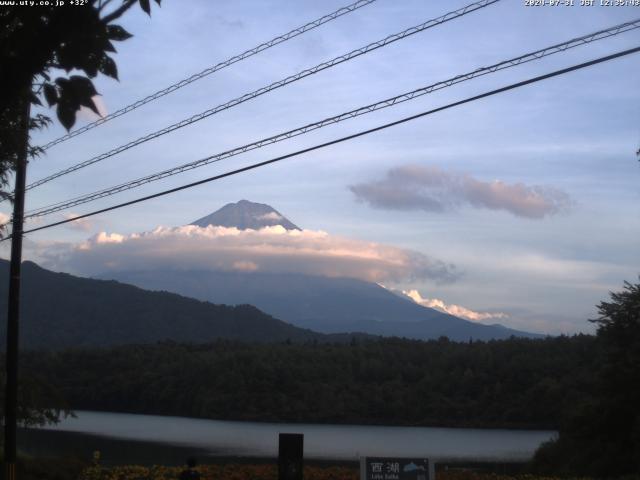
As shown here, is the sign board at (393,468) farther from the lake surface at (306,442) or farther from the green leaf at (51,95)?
the lake surface at (306,442)

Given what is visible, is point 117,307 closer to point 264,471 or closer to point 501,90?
point 264,471

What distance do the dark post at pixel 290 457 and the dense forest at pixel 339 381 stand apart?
179 ft

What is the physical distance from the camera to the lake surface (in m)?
39.7

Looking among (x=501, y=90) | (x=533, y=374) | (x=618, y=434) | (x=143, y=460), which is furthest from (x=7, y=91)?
(x=533, y=374)

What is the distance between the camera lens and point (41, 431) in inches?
2271

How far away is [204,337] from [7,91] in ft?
580

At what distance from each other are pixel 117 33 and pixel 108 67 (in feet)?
0.68

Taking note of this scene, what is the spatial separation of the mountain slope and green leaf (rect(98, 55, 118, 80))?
163m

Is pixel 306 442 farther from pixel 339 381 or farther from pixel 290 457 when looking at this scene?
pixel 290 457

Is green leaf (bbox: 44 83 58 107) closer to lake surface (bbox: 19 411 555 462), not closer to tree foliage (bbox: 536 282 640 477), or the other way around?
tree foliage (bbox: 536 282 640 477)

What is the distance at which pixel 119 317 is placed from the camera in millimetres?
182000

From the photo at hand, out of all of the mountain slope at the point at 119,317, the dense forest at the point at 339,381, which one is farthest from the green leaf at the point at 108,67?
the mountain slope at the point at 119,317

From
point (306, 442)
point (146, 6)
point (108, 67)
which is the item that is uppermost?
point (146, 6)

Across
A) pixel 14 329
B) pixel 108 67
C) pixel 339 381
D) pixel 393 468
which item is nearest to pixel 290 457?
pixel 393 468
